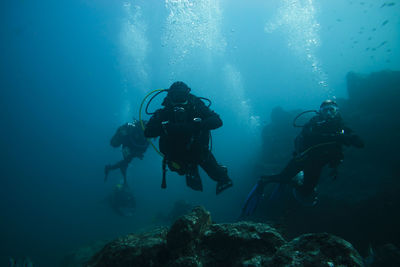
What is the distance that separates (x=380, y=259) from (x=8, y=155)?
182446mm

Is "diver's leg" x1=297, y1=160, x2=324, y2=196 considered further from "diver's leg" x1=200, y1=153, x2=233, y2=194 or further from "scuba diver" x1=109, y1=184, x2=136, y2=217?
"scuba diver" x1=109, y1=184, x2=136, y2=217

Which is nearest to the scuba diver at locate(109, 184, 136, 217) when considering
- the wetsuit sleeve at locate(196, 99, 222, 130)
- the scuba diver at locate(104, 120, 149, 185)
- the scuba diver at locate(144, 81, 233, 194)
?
the scuba diver at locate(104, 120, 149, 185)

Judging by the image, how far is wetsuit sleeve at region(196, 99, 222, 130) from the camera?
4.47m

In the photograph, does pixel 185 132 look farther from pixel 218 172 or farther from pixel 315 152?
pixel 315 152

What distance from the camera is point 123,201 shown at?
13.1 meters

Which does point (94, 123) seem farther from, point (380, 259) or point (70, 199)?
point (380, 259)

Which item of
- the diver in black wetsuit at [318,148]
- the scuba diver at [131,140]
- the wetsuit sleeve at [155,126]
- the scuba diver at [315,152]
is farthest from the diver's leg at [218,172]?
the scuba diver at [131,140]

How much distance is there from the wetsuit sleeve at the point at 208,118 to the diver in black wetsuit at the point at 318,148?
10.2 feet

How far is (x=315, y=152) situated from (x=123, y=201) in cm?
1211

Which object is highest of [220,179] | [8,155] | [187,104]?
[8,155]

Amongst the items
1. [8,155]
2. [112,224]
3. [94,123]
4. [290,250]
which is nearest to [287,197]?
[290,250]

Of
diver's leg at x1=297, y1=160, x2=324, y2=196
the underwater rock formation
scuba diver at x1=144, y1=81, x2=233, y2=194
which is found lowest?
the underwater rock formation

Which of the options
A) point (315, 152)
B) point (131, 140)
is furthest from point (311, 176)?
point (131, 140)

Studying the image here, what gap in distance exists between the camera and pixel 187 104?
4719mm
